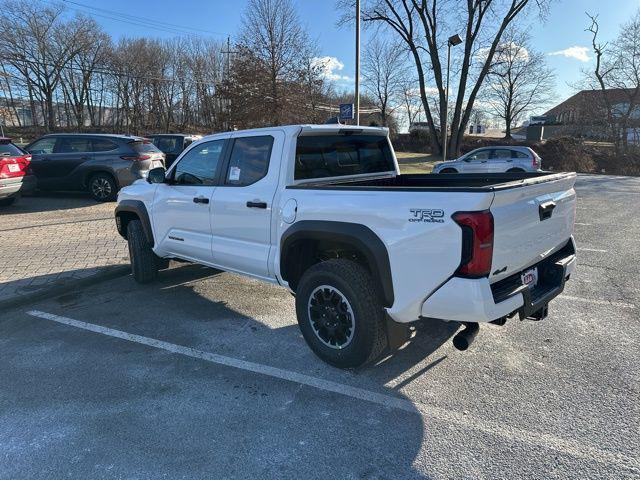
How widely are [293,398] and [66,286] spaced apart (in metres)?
3.74

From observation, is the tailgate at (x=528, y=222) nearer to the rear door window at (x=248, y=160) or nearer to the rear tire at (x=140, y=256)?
the rear door window at (x=248, y=160)

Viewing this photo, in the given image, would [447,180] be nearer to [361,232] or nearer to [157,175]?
[361,232]

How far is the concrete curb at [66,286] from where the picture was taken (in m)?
4.95

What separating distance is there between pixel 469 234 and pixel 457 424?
119cm

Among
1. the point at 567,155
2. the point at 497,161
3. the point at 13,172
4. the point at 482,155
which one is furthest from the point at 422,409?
the point at 567,155

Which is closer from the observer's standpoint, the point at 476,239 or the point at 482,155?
the point at 476,239

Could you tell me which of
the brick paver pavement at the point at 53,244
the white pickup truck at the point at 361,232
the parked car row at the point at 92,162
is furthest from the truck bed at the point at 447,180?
the parked car row at the point at 92,162

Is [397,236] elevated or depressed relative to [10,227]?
elevated

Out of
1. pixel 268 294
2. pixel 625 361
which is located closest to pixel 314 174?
pixel 268 294

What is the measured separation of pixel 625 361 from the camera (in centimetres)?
354

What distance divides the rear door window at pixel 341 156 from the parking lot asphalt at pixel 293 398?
1.52 meters

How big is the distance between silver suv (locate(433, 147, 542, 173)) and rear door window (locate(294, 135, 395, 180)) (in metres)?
12.8

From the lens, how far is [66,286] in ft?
17.9

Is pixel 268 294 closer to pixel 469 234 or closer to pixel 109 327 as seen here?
pixel 109 327
